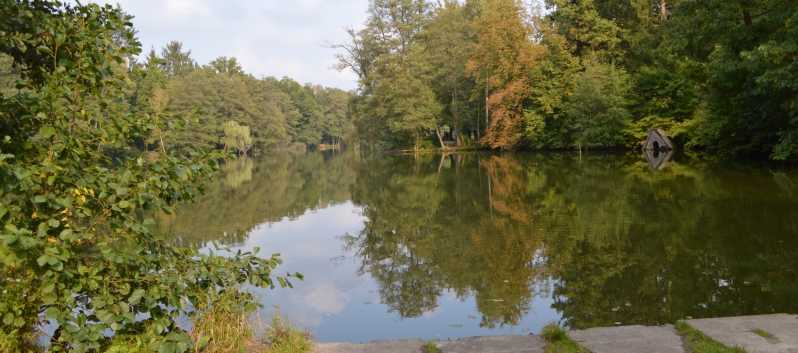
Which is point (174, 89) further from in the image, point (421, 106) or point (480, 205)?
point (480, 205)

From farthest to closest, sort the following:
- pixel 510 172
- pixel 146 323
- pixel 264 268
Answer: pixel 510 172 < pixel 264 268 < pixel 146 323

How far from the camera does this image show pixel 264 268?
398 cm

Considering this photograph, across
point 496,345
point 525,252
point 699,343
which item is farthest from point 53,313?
point 525,252

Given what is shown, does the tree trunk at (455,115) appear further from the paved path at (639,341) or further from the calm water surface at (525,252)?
the paved path at (639,341)

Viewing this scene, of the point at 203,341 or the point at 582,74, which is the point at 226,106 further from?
the point at 203,341

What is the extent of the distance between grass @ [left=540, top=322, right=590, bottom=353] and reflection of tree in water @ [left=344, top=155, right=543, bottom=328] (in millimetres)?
1318

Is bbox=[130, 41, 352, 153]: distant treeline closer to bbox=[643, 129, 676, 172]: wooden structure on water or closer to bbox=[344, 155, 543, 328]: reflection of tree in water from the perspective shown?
bbox=[344, 155, 543, 328]: reflection of tree in water

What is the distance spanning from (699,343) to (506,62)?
36.9m

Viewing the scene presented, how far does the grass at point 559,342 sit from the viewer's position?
379 centimetres

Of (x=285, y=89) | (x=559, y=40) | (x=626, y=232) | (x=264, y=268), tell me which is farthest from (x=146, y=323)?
(x=285, y=89)

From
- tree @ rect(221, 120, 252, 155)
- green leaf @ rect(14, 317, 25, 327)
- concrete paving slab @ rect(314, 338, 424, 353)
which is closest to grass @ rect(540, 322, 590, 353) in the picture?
concrete paving slab @ rect(314, 338, 424, 353)

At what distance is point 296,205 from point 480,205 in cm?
601

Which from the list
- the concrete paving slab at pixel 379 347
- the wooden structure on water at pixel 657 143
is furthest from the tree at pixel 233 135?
the concrete paving slab at pixel 379 347

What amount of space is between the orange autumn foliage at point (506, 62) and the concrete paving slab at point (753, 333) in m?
35.3
